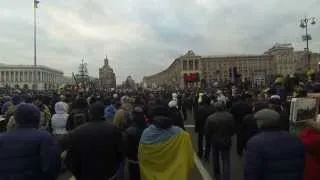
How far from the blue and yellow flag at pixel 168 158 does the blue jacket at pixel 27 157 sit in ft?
5.55

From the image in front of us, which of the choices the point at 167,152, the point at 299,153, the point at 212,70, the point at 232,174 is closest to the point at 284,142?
the point at 299,153

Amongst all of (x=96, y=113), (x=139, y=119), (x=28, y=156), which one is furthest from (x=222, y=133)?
(x=28, y=156)

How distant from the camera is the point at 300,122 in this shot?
12.2 metres

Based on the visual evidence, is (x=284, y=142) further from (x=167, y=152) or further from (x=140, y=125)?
(x=140, y=125)

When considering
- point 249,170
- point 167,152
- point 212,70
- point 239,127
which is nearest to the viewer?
point 249,170

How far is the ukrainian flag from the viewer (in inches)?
303

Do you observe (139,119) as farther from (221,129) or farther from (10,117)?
(10,117)

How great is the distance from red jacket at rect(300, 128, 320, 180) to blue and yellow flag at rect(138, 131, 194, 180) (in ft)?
5.78

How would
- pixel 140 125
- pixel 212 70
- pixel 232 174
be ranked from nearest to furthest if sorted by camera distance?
pixel 140 125 → pixel 232 174 → pixel 212 70

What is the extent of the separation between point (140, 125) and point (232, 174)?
4498mm

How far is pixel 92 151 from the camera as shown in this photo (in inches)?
272

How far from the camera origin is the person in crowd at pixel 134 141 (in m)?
9.70

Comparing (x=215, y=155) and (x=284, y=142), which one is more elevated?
(x=284, y=142)

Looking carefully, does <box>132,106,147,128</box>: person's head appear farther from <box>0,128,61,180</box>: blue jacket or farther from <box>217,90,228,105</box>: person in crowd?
<box>0,128,61,180</box>: blue jacket
